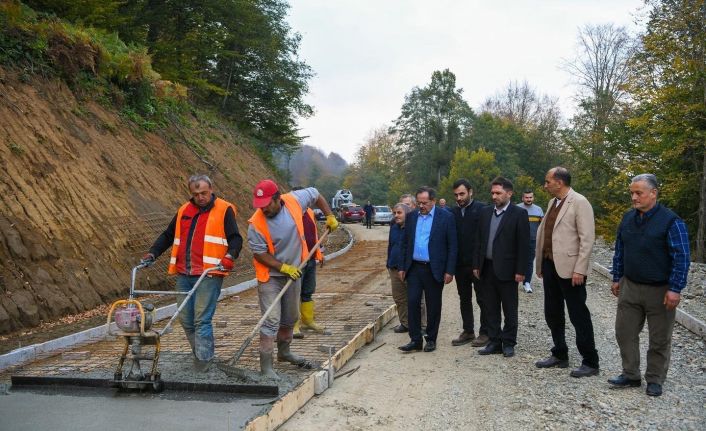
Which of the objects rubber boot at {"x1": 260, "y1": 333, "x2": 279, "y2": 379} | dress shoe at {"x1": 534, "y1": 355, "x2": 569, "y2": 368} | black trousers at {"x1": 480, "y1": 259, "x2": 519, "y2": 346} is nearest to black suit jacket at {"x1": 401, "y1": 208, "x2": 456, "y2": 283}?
black trousers at {"x1": 480, "y1": 259, "x2": 519, "y2": 346}

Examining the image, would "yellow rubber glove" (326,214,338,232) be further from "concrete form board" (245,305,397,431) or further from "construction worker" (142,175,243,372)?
"concrete form board" (245,305,397,431)

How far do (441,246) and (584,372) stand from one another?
2.23m

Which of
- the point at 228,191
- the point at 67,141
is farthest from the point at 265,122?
the point at 67,141

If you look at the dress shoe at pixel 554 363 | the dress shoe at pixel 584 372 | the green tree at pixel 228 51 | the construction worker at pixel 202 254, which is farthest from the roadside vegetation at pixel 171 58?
the dress shoe at pixel 584 372

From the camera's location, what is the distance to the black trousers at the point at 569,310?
6.57m

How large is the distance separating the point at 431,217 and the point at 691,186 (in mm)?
16641

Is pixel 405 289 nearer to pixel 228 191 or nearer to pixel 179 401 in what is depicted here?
pixel 179 401

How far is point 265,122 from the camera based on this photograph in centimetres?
3384

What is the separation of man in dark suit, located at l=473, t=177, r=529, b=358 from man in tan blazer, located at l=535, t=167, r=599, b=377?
0.58 meters

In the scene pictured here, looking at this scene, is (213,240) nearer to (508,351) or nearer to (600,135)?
(508,351)

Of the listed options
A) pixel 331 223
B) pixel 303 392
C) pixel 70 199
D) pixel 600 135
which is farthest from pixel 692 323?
pixel 600 135

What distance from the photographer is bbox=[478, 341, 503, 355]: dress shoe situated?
759 cm

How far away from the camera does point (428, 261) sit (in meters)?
7.83

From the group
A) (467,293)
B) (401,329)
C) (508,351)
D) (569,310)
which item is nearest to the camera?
(569,310)
